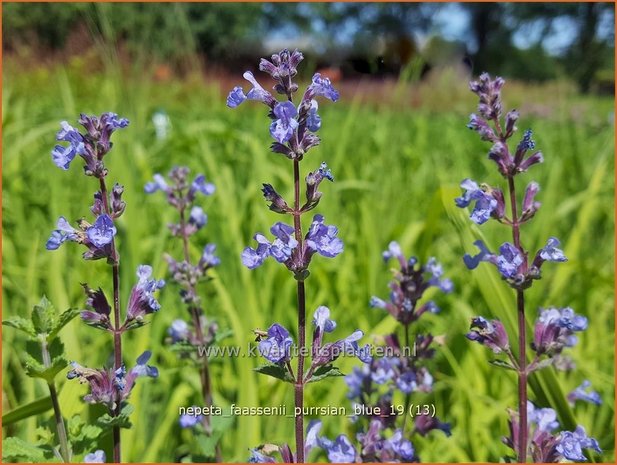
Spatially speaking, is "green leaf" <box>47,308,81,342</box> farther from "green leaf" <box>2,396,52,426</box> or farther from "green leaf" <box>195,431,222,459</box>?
"green leaf" <box>195,431,222,459</box>

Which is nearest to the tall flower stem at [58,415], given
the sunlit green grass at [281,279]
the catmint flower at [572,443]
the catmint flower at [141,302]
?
the catmint flower at [141,302]

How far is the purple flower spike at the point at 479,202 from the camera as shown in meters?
1.28

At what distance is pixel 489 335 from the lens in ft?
4.33

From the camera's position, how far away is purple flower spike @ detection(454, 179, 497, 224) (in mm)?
1282

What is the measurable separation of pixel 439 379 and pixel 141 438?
114 cm

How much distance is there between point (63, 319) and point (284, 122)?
56 centimetres

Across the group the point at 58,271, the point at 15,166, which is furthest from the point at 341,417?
the point at 15,166

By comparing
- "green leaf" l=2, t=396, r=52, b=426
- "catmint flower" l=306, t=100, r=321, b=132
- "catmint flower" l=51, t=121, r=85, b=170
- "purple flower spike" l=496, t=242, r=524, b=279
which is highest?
"catmint flower" l=306, t=100, r=321, b=132

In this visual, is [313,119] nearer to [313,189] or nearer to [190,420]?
[313,189]

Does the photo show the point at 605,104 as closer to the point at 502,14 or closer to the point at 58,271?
the point at 58,271

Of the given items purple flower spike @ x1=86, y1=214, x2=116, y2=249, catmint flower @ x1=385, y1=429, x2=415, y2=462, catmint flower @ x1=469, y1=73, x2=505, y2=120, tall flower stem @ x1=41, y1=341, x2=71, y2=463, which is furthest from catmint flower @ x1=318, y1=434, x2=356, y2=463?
catmint flower @ x1=469, y1=73, x2=505, y2=120

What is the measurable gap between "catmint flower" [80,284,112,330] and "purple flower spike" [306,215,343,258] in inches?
17.0

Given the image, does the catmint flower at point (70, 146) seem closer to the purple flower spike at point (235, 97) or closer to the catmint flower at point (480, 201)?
the purple flower spike at point (235, 97)

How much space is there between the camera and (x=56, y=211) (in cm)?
267
